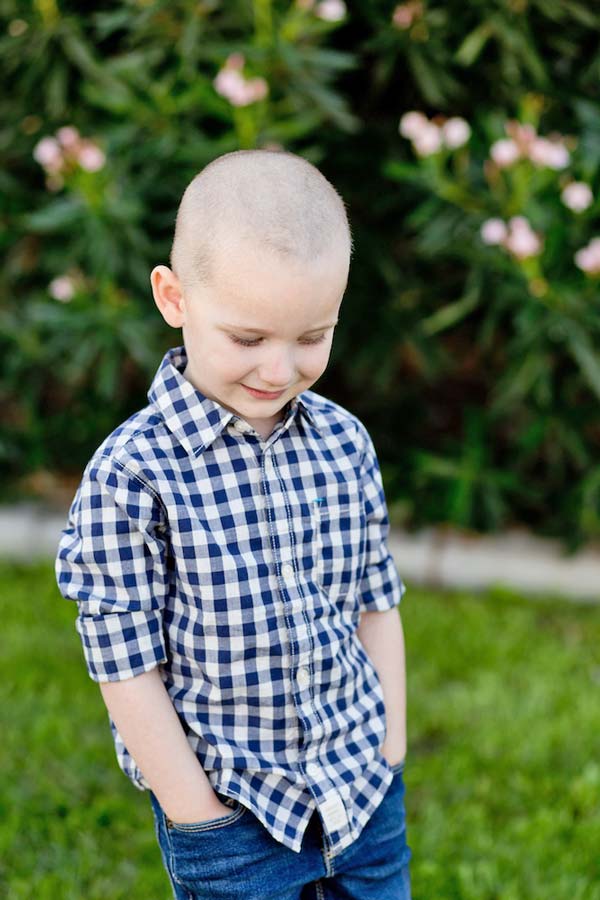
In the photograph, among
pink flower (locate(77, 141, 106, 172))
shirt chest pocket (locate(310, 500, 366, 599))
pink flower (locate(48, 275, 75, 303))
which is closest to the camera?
shirt chest pocket (locate(310, 500, 366, 599))

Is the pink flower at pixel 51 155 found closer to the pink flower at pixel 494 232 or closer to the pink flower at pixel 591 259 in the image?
the pink flower at pixel 494 232

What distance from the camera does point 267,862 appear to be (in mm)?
1538

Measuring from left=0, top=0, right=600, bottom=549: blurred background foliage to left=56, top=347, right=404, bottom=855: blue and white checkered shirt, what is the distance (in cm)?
212

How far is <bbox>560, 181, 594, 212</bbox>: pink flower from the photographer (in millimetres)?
3402

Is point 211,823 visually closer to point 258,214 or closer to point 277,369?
point 277,369

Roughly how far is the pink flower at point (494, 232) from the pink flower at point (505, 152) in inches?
7.6

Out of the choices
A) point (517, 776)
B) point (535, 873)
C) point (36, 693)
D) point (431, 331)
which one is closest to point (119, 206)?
point (431, 331)

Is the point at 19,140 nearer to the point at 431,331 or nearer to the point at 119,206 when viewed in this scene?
the point at 119,206

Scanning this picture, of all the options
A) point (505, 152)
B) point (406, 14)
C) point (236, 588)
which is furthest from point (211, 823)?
point (406, 14)

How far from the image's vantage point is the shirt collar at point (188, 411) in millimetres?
1472

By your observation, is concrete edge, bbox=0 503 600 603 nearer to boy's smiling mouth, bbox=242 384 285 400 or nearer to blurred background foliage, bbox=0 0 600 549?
blurred background foliage, bbox=0 0 600 549

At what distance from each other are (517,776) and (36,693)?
4.82ft

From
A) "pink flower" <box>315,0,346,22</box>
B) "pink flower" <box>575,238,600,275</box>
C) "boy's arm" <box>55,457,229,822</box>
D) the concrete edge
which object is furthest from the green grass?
"pink flower" <box>315,0,346,22</box>

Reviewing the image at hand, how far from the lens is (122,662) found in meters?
1.44
